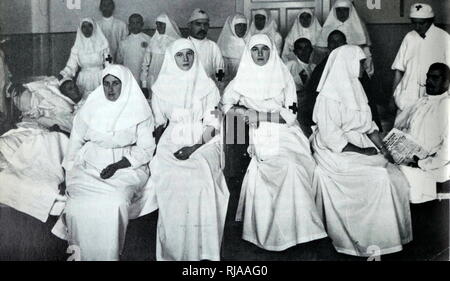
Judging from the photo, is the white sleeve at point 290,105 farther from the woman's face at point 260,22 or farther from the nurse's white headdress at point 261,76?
the woman's face at point 260,22

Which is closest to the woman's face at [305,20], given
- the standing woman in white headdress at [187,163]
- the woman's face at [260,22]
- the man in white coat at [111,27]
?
the woman's face at [260,22]

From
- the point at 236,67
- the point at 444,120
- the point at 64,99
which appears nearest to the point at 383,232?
the point at 444,120

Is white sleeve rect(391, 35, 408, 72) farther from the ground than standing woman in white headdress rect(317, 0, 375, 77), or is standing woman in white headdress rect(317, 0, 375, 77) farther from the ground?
standing woman in white headdress rect(317, 0, 375, 77)

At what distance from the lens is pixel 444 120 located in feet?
10.8

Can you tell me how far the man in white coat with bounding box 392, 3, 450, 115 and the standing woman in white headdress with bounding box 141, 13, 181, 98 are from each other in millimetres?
1347

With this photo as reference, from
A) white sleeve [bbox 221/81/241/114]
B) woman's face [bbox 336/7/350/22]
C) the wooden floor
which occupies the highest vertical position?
woman's face [bbox 336/7/350/22]

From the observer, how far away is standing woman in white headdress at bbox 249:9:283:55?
3.56 meters

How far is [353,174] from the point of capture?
3.22 m

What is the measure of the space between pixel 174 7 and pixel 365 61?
1193 mm

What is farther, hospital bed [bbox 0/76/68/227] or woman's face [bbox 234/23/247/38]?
woman's face [bbox 234/23/247/38]

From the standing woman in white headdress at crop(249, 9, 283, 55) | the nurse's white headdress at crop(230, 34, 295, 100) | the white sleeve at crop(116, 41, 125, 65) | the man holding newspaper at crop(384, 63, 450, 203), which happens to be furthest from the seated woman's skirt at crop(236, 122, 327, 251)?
the white sleeve at crop(116, 41, 125, 65)

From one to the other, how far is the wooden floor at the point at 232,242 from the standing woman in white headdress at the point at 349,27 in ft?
3.12

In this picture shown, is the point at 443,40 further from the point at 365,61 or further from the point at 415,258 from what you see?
the point at 415,258

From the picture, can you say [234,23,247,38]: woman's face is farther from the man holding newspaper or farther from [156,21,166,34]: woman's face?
the man holding newspaper
